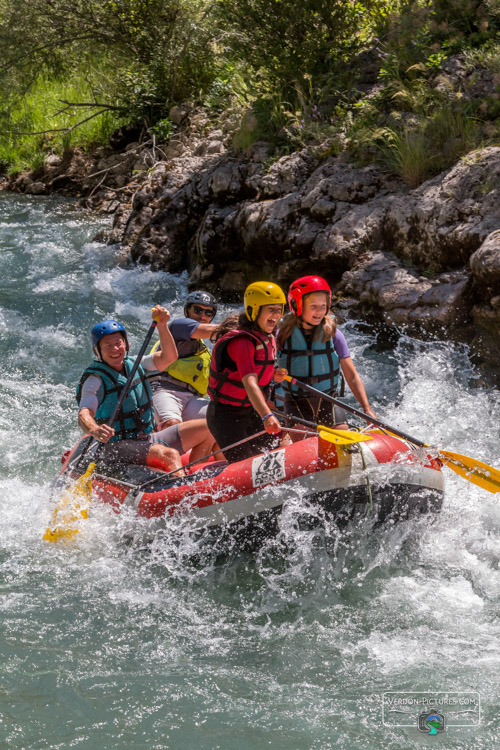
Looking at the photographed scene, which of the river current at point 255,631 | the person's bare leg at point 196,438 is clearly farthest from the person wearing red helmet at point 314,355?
the river current at point 255,631

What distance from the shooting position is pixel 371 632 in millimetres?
3750

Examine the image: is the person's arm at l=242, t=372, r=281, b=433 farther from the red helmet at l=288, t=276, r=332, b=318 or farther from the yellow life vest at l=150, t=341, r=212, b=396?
the yellow life vest at l=150, t=341, r=212, b=396

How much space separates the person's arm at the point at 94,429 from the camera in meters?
4.41

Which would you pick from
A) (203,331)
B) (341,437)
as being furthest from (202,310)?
(341,437)

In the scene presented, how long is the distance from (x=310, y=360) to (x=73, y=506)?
5.85 feet

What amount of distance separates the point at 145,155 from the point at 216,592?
938cm

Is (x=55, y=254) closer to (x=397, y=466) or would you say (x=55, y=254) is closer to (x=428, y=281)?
(x=428, y=281)

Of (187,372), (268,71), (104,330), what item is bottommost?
(187,372)

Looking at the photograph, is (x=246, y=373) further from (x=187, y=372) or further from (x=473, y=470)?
(x=187, y=372)

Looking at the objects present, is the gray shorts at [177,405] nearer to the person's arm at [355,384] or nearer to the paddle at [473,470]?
the person's arm at [355,384]

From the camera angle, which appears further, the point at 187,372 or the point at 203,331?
the point at 187,372

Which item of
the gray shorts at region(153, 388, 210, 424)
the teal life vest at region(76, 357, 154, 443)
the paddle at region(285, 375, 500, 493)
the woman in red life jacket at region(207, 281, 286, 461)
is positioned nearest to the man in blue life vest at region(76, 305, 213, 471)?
the teal life vest at region(76, 357, 154, 443)

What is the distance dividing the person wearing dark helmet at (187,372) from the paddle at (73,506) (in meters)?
0.92

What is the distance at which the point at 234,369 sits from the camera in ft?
14.7
